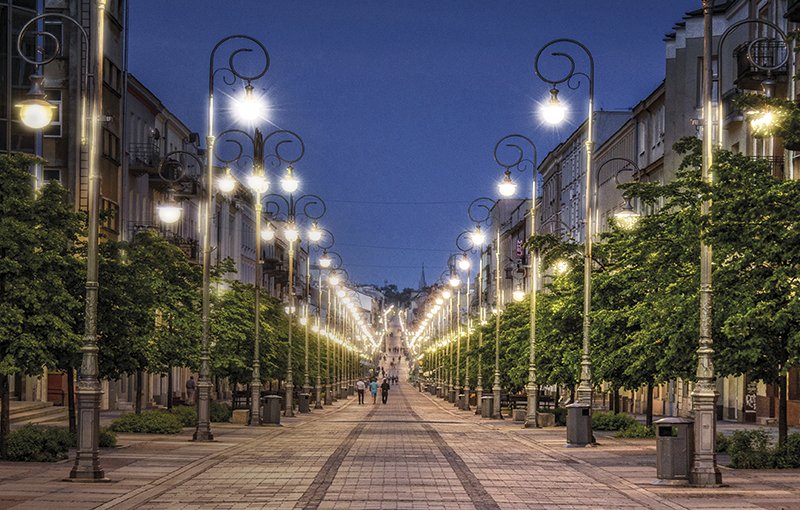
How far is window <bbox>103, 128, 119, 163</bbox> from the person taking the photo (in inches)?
2346

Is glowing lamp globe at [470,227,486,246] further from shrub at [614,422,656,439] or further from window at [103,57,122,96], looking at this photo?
shrub at [614,422,656,439]

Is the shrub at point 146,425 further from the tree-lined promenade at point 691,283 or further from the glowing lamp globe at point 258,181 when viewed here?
the tree-lined promenade at point 691,283

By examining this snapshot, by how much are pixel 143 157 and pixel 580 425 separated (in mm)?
38629

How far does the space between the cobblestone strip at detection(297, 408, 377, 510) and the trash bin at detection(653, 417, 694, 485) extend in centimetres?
515

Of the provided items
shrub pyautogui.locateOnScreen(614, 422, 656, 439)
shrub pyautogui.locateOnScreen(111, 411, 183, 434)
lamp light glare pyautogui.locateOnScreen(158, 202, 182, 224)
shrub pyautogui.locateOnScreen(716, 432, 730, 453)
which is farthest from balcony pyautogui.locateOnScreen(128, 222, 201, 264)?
shrub pyautogui.locateOnScreen(716, 432, 730, 453)

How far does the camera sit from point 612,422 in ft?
145

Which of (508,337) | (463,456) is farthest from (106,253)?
(508,337)

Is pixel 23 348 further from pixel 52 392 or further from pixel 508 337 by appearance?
pixel 508 337

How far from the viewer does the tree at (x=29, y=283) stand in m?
26.7

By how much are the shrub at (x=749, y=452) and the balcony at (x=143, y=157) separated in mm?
43220

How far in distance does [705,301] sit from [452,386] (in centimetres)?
7683

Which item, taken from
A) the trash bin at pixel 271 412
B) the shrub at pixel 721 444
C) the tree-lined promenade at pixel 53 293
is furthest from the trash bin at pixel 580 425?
the trash bin at pixel 271 412

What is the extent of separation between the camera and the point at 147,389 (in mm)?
68750

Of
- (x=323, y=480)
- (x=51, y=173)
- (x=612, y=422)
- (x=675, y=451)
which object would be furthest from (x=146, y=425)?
(x=51, y=173)
